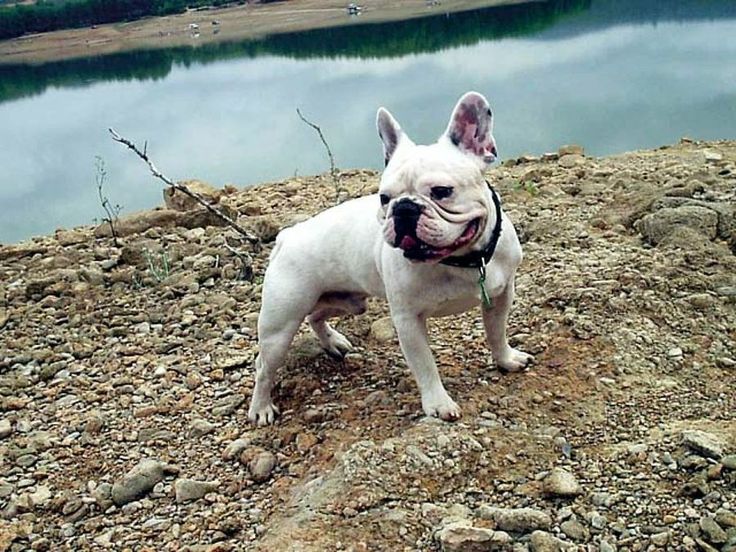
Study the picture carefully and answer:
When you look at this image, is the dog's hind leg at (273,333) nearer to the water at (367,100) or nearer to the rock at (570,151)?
the rock at (570,151)

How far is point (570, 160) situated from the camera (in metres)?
5.47

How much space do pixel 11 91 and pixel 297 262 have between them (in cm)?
1601

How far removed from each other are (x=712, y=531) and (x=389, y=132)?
136 cm

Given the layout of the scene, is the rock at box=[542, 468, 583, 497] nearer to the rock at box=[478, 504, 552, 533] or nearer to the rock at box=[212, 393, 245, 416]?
the rock at box=[478, 504, 552, 533]

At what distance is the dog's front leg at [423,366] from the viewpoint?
260 cm

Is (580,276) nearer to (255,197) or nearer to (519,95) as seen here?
(255,197)

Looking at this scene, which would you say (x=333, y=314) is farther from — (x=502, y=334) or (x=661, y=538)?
(x=661, y=538)

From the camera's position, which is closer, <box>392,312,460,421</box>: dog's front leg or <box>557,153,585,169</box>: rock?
<box>392,312,460,421</box>: dog's front leg

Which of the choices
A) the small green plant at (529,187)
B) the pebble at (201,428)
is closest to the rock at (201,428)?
the pebble at (201,428)

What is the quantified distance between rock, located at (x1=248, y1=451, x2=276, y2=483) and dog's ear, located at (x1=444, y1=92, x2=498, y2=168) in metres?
1.07

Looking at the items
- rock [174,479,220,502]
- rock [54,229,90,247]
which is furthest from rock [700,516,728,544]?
rock [54,229,90,247]

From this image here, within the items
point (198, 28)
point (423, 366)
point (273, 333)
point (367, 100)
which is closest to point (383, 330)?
point (273, 333)

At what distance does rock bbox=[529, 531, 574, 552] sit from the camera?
6.63 ft

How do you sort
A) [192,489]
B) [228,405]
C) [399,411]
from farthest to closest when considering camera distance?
1. [228,405]
2. [399,411]
3. [192,489]
